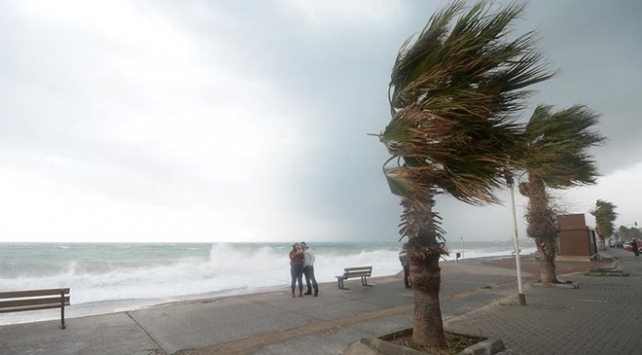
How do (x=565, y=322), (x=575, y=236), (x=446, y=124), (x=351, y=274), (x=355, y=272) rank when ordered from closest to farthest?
(x=446, y=124)
(x=565, y=322)
(x=351, y=274)
(x=355, y=272)
(x=575, y=236)

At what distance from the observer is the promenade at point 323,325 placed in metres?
5.80

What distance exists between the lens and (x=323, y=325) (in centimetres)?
739

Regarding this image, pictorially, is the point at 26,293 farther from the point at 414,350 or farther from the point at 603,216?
the point at 603,216

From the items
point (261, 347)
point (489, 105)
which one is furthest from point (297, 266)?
point (489, 105)

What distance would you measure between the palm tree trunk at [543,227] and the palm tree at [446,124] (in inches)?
379

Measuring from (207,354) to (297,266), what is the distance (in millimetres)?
5999

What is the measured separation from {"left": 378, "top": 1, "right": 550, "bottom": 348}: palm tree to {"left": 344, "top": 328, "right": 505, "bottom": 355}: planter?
403 millimetres

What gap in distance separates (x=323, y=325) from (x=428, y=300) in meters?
3.21

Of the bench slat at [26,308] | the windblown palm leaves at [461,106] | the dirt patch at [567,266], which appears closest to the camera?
the windblown palm leaves at [461,106]

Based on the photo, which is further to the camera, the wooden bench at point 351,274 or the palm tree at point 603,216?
the palm tree at point 603,216

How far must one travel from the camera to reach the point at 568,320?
24.3ft

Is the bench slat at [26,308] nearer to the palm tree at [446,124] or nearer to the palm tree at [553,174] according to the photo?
the palm tree at [446,124]

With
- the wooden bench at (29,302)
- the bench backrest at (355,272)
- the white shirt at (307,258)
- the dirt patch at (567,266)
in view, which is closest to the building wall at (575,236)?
the dirt patch at (567,266)

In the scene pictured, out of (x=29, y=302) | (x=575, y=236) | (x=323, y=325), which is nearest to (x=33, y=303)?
(x=29, y=302)
